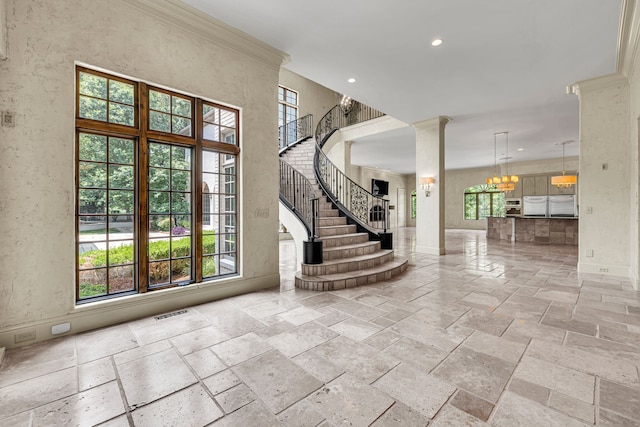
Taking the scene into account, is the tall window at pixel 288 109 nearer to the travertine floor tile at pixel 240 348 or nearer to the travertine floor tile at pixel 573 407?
the travertine floor tile at pixel 240 348

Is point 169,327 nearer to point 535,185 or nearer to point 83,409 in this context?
point 83,409

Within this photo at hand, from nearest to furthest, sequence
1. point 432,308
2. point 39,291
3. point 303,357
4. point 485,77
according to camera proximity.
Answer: point 303,357 < point 39,291 < point 432,308 < point 485,77

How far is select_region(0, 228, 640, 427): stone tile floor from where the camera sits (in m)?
1.59

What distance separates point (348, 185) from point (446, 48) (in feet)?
20.8

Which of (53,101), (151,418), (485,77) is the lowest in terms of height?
(151,418)

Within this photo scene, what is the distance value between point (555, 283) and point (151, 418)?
5301 millimetres

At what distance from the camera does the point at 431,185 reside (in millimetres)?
6891

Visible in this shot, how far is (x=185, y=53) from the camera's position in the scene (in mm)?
3266

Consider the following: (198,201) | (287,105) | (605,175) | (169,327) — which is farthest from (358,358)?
(287,105)

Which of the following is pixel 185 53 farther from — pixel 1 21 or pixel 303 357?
pixel 303 357

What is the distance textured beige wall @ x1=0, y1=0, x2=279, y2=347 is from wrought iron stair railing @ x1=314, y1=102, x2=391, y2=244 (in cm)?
396

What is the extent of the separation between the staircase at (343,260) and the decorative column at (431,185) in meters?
1.85

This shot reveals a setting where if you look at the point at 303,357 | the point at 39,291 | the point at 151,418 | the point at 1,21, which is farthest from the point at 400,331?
the point at 1,21

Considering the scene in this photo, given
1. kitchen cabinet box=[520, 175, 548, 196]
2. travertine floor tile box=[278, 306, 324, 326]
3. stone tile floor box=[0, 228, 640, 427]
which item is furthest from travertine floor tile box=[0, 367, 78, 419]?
kitchen cabinet box=[520, 175, 548, 196]
